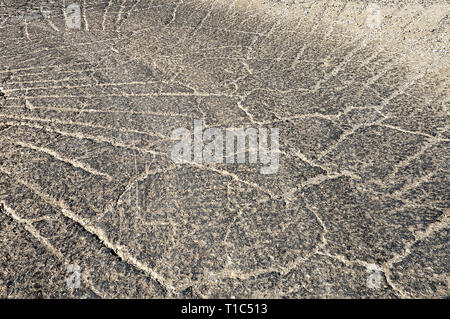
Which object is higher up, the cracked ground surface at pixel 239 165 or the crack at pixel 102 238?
the cracked ground surface at pixel 239 165

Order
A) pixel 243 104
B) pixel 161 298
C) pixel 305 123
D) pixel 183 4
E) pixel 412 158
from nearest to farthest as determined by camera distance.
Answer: pixel 161 298 → pixel 412 158 → pixel 305 123 → pixel 243 104 → pixel 183 4

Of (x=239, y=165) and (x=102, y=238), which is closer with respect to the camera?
(x=102, y=238)

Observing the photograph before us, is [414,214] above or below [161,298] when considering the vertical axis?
above

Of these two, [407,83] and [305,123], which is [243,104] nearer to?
[305,123]

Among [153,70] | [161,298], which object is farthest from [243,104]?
[161,298]

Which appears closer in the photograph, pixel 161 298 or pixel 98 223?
pixel 161 298

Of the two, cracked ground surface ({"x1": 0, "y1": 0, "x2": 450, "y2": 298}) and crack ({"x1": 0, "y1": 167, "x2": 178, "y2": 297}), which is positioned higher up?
cracked ground surface ({"x1": 0, "y1": 0, "x2": 450, "y2": 298})

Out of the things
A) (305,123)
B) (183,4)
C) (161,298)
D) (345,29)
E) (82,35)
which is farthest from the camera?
(183,4)

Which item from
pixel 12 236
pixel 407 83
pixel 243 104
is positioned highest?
pixel 407 83
